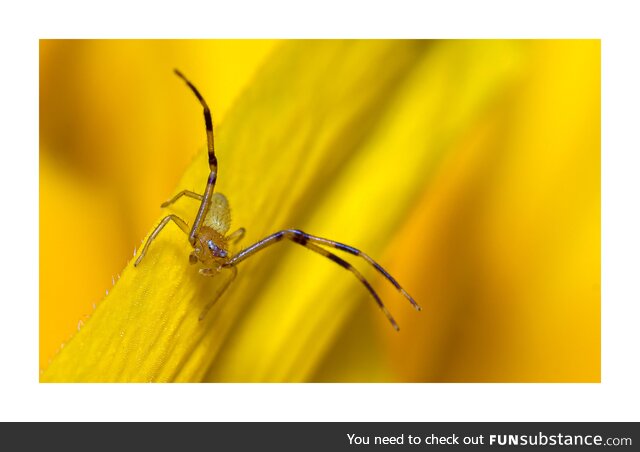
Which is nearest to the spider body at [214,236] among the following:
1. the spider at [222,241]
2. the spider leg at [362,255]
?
the spider at [222,241]

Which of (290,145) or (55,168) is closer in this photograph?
(290,145)

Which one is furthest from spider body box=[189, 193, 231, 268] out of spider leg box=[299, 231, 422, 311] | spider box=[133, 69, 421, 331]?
spider leg box=[299, 231, 422, 311]

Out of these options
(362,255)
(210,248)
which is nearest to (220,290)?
(210,248)

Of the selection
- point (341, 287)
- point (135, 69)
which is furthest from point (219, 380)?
point (135, 69)

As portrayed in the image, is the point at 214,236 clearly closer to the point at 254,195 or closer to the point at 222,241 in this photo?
the point at 222,241

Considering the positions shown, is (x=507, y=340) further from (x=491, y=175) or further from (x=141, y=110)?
(x=141, y=110)

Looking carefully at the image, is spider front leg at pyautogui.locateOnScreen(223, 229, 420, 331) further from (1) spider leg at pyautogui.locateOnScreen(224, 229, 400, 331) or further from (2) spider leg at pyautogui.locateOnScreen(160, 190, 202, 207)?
(2) spider leg at pyautogui.locateOnScreen(160, 190, 202, 207)
